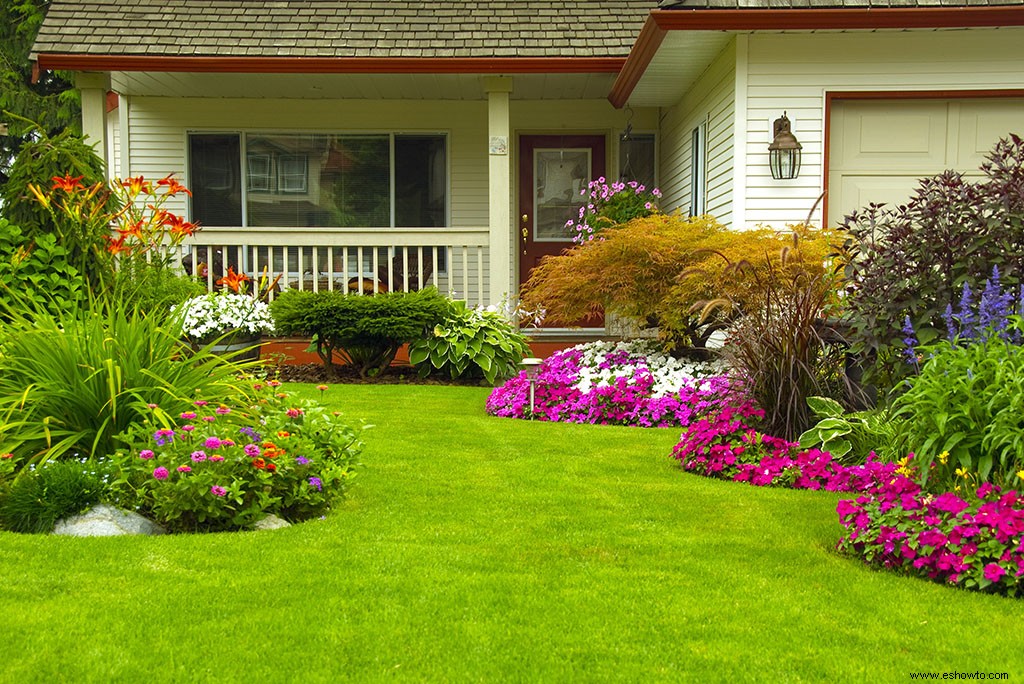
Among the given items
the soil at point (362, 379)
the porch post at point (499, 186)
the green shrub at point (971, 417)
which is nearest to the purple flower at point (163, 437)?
the green shrub at point (971, 417)

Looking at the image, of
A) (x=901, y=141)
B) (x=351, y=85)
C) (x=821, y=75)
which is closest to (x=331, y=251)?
(x=351, y=85)

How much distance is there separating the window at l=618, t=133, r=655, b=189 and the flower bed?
15.1 ft

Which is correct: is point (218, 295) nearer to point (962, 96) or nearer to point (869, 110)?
point (869, 110)

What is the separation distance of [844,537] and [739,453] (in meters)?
1.64

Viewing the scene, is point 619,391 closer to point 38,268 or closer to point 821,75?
point 821,75

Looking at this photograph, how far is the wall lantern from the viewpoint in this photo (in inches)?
358

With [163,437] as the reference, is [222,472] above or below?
below

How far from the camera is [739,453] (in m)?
5.77

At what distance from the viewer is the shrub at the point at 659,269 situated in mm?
7629

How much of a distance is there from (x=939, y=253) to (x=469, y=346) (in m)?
5.53

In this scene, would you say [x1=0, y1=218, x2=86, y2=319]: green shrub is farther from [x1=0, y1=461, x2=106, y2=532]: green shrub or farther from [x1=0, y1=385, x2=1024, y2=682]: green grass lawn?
[x1=0, y1=385, x2=1024, y2=682]: green grass lawn

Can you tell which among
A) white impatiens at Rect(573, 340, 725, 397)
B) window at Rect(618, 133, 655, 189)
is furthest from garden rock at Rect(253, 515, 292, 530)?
window at Rect(618, 133, 655, 189)

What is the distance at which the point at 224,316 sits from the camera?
32.3 feet

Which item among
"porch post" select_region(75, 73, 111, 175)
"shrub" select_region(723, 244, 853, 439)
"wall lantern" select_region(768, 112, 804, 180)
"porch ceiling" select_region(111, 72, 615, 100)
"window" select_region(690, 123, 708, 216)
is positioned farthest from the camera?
"porch ceiling" select_region(111, 72, 615, 100)
